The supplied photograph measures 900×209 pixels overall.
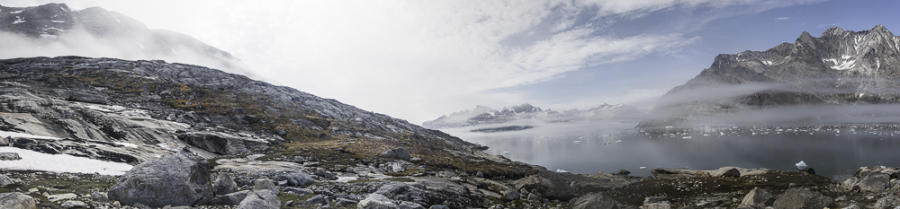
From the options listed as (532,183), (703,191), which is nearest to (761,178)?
(703,191)

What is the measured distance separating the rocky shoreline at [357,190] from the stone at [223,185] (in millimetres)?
45

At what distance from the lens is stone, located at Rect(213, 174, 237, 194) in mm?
17938

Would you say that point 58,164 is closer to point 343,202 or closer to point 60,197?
point 60,197

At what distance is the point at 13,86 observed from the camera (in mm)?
52812

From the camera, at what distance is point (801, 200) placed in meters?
21.8

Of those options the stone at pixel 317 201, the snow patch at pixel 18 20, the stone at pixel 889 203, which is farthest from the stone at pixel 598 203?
the snow patch at pixel 18 20

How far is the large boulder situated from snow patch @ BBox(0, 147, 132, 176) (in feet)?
32.4

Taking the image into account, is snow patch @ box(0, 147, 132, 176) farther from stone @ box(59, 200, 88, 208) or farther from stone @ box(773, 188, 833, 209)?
stone @ box(773, 188, 833, 209)

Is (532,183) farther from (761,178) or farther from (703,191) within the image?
(761,178)

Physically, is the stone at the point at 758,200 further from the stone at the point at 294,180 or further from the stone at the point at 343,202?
the stone at the point at 294,180

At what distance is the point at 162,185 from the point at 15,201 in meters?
4.23

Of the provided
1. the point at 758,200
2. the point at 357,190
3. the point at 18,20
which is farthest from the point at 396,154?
the point at 18,20

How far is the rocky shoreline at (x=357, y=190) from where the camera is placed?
1380cm

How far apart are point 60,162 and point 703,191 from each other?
Answer: 5012cm
